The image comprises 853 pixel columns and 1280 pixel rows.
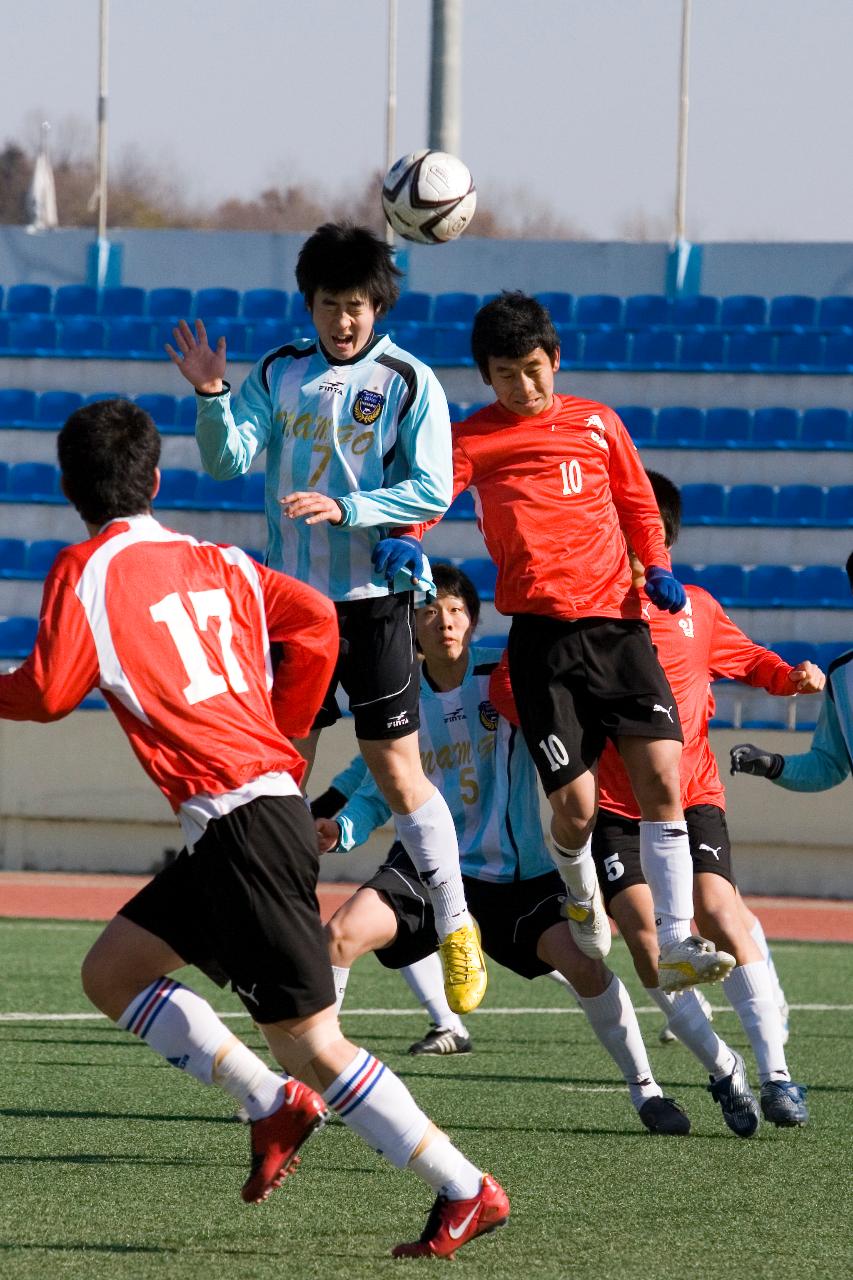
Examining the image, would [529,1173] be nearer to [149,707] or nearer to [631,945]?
[631,945]

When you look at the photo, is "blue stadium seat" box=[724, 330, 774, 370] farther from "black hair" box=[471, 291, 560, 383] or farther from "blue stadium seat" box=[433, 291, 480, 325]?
"black hair" box=[471, 291, 560, 383]

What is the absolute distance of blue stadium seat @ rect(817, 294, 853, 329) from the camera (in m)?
17.9

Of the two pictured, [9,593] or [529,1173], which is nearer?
[529,1173]

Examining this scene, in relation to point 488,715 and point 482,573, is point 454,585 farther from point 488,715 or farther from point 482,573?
point 482,573

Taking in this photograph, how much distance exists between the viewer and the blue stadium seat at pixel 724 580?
16438mm

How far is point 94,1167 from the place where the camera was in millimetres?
4891

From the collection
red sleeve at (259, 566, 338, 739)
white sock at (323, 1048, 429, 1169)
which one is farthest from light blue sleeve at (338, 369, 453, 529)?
white sock at (323, 1048, 429, 1169)

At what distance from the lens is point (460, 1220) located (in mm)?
3836

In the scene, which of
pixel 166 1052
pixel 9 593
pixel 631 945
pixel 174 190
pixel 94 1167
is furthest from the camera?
pixel 174 190

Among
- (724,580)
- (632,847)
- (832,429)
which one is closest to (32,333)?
(724,580)

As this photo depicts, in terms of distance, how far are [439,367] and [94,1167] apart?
44.8 feet

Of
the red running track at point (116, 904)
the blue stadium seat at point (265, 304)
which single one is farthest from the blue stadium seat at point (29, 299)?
the red running track at point (116, 904)

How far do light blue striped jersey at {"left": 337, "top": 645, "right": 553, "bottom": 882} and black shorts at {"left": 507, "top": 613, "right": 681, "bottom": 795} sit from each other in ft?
2.43

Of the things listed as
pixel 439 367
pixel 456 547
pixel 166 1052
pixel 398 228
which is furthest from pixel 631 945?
pixel 439 367
